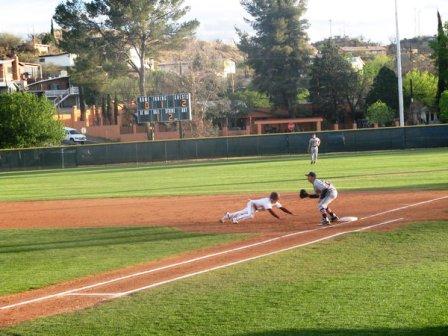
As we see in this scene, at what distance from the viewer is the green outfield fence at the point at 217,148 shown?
5762 centimetres

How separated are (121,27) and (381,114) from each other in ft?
92.8

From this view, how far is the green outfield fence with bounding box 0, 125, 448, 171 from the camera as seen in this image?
189 ft

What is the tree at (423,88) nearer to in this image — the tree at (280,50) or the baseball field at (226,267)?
the tree at (280,50)

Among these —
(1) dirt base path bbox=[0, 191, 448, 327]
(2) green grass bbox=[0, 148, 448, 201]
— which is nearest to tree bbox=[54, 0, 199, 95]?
(2) green grass bbox=[0, 148, 448, 201]

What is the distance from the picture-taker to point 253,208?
19.6 metres

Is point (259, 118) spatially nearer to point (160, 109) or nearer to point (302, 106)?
point (302, 106)

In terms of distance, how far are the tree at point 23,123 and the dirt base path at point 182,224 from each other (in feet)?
116

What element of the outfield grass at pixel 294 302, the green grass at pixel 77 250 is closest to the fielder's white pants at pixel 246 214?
the green grass at pixel 77 250

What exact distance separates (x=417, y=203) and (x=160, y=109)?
126 feet

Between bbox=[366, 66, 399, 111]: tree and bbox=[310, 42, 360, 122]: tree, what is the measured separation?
2845 mm

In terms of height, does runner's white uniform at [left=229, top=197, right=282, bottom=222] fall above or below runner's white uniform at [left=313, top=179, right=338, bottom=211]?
below

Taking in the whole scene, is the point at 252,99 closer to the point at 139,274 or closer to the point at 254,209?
the point at 254,209

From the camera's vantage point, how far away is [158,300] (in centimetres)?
1090

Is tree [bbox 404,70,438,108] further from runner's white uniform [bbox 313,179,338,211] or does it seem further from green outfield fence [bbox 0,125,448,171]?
runner's white uniform [bbox 313,179,338,211]
